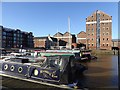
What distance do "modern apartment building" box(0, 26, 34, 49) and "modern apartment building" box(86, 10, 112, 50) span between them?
25629 mm

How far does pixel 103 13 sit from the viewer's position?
54156 millimetres

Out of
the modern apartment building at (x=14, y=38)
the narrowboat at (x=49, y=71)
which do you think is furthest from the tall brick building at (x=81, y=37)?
the narrowboat at (x=49, y=71)

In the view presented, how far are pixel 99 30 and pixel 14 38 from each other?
3242 cm

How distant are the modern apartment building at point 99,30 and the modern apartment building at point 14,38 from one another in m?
25.6

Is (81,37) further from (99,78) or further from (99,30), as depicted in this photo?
(99,78)

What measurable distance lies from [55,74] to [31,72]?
1.68 m

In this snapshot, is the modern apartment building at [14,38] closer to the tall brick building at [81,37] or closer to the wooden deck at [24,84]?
the tall brick building at [81,37]

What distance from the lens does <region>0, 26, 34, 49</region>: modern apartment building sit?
5344 centimetres

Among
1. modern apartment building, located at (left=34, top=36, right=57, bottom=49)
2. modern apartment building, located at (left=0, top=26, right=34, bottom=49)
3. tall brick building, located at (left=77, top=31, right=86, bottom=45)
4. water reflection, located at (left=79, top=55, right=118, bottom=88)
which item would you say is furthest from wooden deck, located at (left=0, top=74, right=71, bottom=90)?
tall brick building, located at (left=77, top=31, right=86, bottom=45)

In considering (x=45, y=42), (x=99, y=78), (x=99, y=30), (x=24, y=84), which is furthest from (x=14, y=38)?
(x=24, y=84)

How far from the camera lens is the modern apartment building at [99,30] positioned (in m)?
53.3

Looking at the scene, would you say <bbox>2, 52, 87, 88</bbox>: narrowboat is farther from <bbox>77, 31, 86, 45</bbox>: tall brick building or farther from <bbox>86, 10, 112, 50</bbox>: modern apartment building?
<bbox>77, 31, 86, 45</bbox>: tall brick building

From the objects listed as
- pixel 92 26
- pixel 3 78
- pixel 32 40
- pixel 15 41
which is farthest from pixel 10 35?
pixel 3 78

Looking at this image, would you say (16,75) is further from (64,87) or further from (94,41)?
(94,41)
